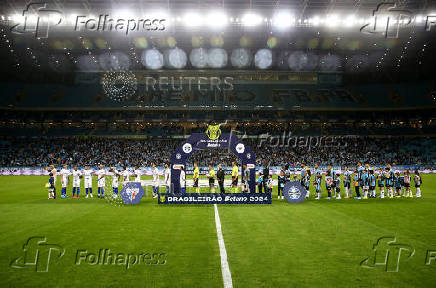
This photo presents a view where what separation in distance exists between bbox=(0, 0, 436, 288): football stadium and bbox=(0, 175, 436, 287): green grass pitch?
0.07 meters

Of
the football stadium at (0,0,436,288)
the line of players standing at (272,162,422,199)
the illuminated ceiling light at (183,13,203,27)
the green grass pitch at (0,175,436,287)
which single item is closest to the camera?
the green grass pitch at (0,175,436,287)

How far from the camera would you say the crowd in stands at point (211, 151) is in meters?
47.0

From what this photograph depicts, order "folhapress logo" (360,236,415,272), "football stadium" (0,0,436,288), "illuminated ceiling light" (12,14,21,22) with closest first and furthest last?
1. "folhapress logo" (360,236,415,272)
2. "football stadium" (0,0,436,288)
3. "illuminated ceiling light" (12,14,21,22)

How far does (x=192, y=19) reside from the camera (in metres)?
33.6

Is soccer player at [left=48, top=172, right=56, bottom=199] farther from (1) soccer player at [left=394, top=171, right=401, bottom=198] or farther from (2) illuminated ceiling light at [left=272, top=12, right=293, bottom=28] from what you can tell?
(2) illuminated ceiling light at [left=272, top=12, right=293, bottom=28]

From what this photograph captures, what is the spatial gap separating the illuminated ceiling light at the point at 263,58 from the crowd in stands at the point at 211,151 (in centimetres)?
1254

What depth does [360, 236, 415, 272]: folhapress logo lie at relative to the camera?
759 cm

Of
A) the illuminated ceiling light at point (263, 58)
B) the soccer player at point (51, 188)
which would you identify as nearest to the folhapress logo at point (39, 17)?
the soccer player at point (51, 188)

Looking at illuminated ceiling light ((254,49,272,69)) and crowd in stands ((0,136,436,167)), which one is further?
illuminated ceiling light ((254,49,272,69))

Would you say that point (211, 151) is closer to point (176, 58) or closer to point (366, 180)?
point (176, 58)

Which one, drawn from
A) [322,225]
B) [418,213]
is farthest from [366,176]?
[322,225]

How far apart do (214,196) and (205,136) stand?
3.52 meters

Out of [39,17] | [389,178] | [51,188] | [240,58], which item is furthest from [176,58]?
[389,178]

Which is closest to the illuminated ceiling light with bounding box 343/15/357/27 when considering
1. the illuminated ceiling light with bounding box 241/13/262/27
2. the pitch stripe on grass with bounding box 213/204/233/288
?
the illuminated ceiling light with bounding box 241/13/262/27
